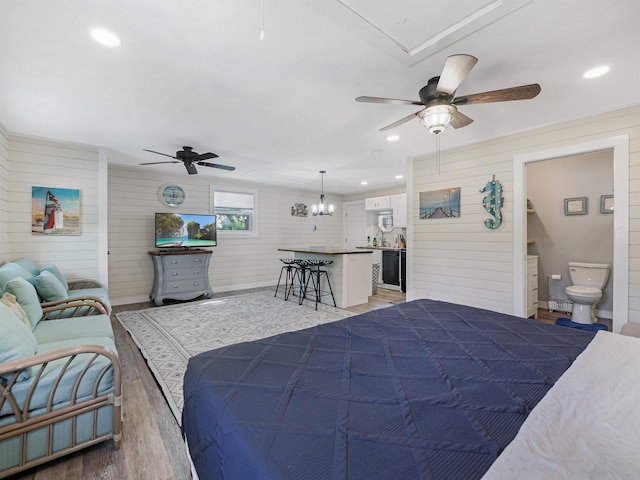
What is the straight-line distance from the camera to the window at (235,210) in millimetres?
6348

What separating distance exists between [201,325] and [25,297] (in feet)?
6.29

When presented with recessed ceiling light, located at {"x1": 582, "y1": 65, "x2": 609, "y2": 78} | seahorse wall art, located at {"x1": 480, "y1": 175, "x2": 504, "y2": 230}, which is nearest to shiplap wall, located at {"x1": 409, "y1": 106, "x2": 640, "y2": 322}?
seahorse wall art, located at {"x1": 480, "y1": 175, "x2": 504, "y2": 230}

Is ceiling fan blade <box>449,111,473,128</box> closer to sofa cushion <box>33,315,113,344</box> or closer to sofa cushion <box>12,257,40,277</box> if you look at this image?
sofa cushion <box>33,315,113,344</box>

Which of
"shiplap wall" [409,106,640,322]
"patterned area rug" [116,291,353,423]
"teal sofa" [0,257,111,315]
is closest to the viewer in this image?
"teal sofa" [0,257,111,315]

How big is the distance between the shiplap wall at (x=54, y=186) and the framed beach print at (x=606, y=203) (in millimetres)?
7532

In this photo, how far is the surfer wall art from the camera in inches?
145

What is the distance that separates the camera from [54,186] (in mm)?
3801

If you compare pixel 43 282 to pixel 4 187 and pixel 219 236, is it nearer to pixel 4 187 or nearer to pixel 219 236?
pixel 4 187

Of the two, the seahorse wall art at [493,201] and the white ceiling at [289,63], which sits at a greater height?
the white ceiling at [289,63]

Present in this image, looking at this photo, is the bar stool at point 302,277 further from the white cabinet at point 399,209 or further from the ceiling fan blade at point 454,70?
the ceiling fan blade at point 454,70

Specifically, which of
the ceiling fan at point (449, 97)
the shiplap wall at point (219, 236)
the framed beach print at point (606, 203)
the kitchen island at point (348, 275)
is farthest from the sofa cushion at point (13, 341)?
the framed beach print at point (606, 203)

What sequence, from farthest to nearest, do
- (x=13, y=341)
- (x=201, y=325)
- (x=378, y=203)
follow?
(x=378, y=203)
(x=201, y=325)
(x=13, y=341)

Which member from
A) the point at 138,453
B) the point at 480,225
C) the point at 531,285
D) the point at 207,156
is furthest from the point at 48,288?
the point at 531,285

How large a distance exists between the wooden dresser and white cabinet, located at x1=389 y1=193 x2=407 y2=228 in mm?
4318
